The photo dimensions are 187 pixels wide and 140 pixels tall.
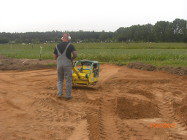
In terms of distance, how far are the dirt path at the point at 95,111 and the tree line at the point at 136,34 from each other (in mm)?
72847

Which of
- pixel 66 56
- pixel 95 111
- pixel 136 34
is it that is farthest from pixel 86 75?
pixel 136 34

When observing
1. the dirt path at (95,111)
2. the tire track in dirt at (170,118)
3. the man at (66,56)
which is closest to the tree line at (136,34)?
the dirt path at (95,111)

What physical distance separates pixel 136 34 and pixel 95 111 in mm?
81284

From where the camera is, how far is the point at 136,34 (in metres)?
86.9

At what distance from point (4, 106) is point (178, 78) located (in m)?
8.44

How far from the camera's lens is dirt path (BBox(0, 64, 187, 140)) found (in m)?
5.82

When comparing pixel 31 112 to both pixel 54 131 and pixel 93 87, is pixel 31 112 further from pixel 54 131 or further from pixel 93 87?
pixel 93 87

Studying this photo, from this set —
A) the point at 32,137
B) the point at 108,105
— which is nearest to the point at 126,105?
the point at 108,105

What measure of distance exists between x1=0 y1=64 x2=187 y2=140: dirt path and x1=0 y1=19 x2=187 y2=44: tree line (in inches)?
2868

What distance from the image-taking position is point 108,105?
27.1ft

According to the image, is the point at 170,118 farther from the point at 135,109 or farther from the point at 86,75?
the point at 86,75

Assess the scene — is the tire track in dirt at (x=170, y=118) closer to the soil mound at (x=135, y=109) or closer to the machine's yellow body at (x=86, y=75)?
the soil mound at (x=135, y=109)

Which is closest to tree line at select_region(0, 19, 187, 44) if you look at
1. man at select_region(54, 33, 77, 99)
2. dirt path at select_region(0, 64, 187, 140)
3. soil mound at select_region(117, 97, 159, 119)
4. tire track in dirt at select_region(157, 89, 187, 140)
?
dirt path at select_region(0, 64, 187, 140)

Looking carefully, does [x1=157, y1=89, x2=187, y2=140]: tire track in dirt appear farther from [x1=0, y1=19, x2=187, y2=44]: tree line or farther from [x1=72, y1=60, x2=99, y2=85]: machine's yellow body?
[x1=0, y1=19, x2=187, y2=44]: tree line
